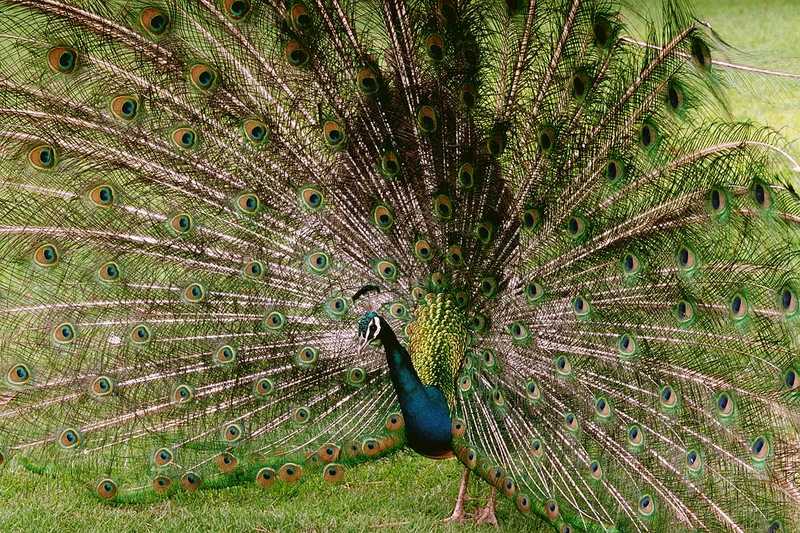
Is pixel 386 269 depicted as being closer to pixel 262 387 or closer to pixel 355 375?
pixel 355 375

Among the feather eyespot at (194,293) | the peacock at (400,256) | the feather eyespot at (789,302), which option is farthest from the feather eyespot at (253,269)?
the feather eyespot at (789,302)

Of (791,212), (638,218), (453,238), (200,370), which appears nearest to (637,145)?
(638,218)

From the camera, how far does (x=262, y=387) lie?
438 cm

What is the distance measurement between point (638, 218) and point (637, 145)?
286mm

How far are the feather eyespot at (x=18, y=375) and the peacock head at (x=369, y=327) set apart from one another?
4.64 feet

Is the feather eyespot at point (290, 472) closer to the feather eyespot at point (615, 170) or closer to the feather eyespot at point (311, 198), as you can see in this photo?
the feather eyespot at point (311, 198)

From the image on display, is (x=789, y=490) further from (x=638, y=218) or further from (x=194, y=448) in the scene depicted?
(x=194, y=448)

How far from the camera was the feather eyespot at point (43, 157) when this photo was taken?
400 cm

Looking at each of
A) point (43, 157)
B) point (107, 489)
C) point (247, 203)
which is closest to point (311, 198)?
point (247, 203)

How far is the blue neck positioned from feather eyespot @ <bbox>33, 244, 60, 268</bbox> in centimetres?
139

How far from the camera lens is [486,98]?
3945 millimetres

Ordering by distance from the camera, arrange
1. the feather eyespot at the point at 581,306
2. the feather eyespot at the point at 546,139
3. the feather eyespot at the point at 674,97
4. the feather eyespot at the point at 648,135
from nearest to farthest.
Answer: the feather eyespot at the point at 674,97, the feather eyespot at the point at 648,135, the feather eyespot at the point at 546,139, the feather eyespot at the point at 581,306

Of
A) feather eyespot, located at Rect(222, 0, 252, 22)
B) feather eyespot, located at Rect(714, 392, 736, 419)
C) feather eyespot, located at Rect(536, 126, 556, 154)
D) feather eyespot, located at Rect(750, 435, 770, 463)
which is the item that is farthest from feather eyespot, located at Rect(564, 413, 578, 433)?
feather eyespot, located at Rect(222, 0, 252, 22)

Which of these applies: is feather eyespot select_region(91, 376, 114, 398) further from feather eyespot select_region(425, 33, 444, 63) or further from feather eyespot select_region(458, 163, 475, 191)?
feather eyespot select_region(425, 33, 444, 63)
